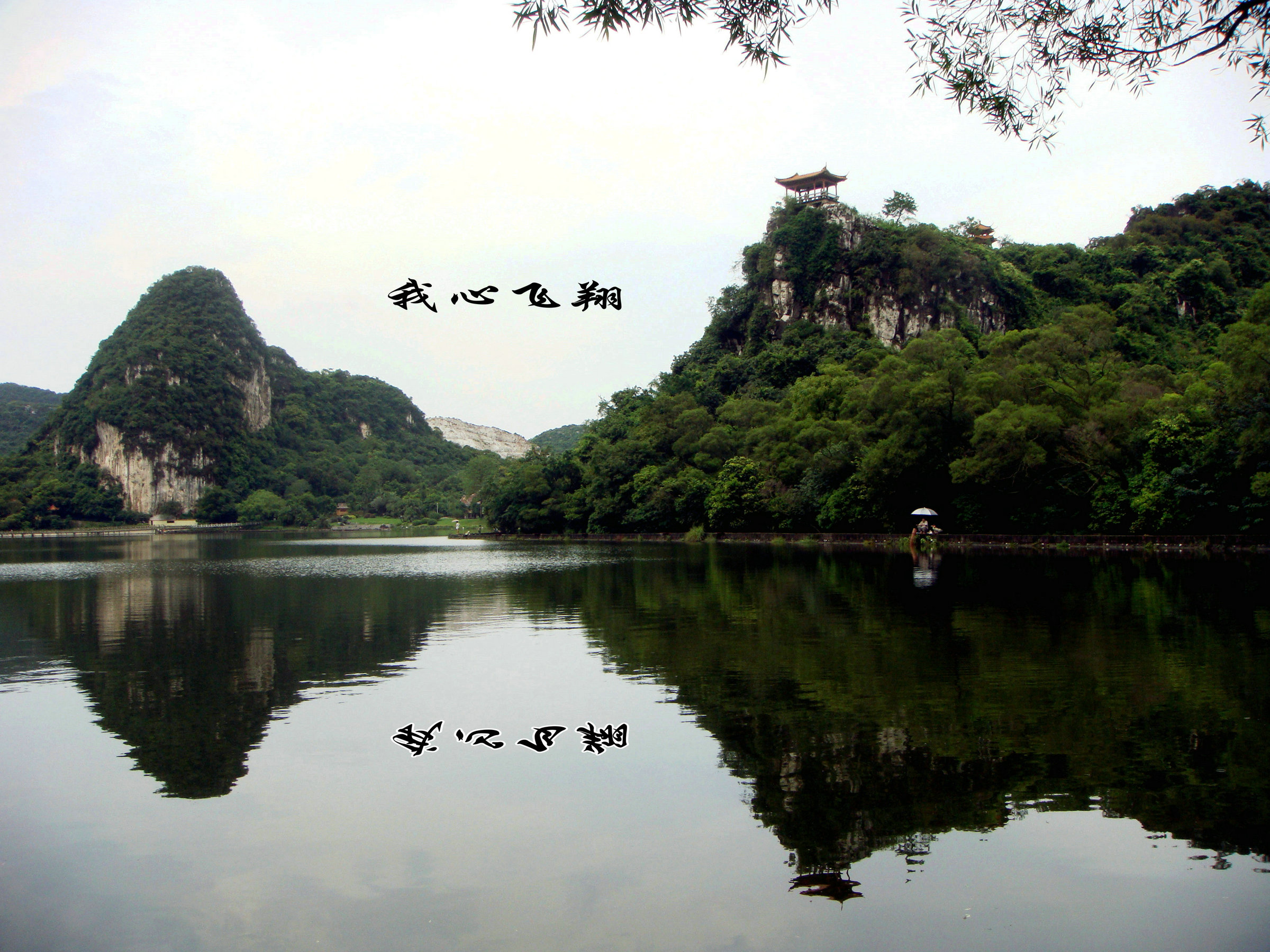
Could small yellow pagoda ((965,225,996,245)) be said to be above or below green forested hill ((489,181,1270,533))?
above

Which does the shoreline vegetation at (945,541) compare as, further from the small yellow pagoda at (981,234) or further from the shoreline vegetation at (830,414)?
the small yellow pagoda at (981,234)

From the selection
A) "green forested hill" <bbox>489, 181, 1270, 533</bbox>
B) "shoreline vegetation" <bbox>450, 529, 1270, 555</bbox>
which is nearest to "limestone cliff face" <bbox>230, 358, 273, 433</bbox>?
"green forested hill" <bbox>489, 181, 1270, 533</bbox>

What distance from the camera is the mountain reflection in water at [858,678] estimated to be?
261 inches

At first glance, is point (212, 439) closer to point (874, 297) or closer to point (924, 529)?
point (874, 297)

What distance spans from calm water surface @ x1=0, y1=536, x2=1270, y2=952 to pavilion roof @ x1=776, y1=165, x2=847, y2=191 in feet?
258

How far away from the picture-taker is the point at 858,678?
35.9ft

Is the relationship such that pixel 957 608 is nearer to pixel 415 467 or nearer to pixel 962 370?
pixel 962 370

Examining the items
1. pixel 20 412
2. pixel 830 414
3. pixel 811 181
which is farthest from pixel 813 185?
pixel 20 412

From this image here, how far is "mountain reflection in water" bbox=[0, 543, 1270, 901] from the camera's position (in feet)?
21.8

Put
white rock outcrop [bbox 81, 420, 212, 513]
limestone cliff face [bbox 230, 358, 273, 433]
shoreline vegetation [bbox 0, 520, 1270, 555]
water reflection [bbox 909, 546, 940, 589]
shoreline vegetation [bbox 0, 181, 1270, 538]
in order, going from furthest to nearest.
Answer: limestone cliff face [bbox 230, 358, 273, 433] < white rock outcrop [bbox 81, 420, 212, 513] < shoreline vegetation [bbox 0, 181, 1270, 538] < shoreline vegetation [bbox 0, 520, 1270, 555] < water reflection [bbox 909, 546, 940, 589]

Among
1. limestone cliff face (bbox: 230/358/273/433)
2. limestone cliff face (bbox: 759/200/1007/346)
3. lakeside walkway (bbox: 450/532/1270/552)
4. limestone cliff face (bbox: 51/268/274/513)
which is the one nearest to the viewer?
lakeside walkway (bbox: 450/532/1270/552)

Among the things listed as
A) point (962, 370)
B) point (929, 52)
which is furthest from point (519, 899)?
point (962, 370)

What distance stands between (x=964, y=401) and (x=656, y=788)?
39080mm

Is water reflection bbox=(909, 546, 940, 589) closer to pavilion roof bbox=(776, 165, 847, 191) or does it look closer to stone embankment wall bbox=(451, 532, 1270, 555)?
stone embankment wall bbox=(451, 532, 1270, 555)
